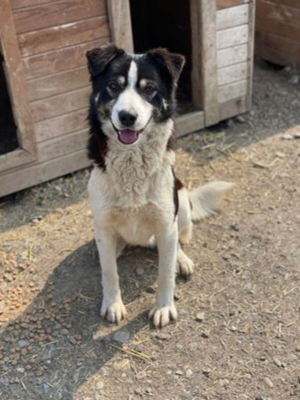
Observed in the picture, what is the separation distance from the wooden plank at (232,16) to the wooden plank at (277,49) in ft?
4.46

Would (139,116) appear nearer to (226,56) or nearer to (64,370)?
(64,370)

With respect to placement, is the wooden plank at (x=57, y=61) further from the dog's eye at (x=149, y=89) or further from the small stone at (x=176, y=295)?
the small stone at (x=176, y=295)

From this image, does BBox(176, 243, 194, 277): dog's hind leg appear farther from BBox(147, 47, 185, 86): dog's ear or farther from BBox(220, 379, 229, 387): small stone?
BBox(147, 47, 185, 86): dog's ear

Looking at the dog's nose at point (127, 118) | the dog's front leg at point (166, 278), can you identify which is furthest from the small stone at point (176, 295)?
the dog's nose at point (127, 118)

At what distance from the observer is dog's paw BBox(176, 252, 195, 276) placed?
3.43m

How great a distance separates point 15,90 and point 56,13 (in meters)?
0.61

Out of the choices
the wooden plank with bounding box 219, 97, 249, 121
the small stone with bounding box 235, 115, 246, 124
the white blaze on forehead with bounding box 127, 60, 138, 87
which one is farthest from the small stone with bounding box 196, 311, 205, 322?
the small stone with bounding box 235, 115, 246, 124

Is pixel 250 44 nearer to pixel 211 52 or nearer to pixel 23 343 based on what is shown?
pixel 211 52

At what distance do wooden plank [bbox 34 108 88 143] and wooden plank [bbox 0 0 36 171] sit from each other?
80mm

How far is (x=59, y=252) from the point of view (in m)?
3.71

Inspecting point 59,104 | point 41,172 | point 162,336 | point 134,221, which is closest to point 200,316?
point 162,336

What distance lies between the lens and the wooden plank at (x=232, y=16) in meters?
4.59

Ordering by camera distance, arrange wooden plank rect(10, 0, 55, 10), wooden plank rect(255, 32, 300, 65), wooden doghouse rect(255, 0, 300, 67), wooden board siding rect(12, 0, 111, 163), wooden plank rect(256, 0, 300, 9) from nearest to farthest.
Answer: wooden plank rect(10, 0, 55, 10) < wooden board siding rect(12, 0, 111, 163) < wooden plank rect(256, 0, 300, 9) < wooden doghouse rect(255, 0, 300, 67) < wooden plank rect(255, 32, 300, 65)

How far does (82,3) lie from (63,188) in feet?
4.57
